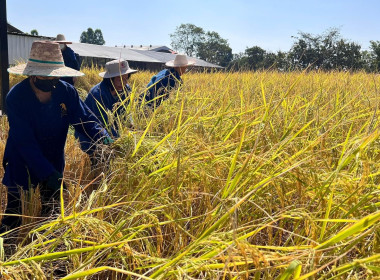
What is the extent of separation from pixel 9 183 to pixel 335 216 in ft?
6.65

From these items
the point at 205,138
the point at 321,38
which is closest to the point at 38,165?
the point at 205,138

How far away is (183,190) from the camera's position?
1621 millimetres

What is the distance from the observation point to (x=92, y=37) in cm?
9119

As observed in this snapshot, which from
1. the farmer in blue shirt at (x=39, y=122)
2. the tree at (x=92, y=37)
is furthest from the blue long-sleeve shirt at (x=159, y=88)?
the tree at (x=92, y=37)

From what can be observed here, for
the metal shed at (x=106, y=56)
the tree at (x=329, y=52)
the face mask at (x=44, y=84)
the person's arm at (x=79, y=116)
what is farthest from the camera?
the metal shed at (x=106, y=56)

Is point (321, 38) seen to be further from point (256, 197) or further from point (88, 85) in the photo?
point (256, 197)

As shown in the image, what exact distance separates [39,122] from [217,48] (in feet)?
218

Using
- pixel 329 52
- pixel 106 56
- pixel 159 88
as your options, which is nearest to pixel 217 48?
pixel 106 56

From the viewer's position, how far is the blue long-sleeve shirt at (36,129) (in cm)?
229

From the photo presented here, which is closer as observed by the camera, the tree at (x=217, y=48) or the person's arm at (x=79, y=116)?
the person's arm at (x=79, y=116)

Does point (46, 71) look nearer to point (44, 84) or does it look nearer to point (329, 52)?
point (44, 84)

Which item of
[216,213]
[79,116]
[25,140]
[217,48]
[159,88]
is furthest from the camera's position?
[217,48]

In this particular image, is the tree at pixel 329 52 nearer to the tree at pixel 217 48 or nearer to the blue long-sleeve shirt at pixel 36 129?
the blue long-sleeve shirt at pixel 36 129

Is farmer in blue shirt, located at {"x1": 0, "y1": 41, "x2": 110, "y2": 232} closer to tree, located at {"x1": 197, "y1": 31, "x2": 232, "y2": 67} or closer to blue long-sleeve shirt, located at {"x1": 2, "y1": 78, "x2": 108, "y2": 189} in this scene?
blue long-sleeve shirt, located at {"x1": 2, "y1": 78, "x2": 108, "y2": 189}
